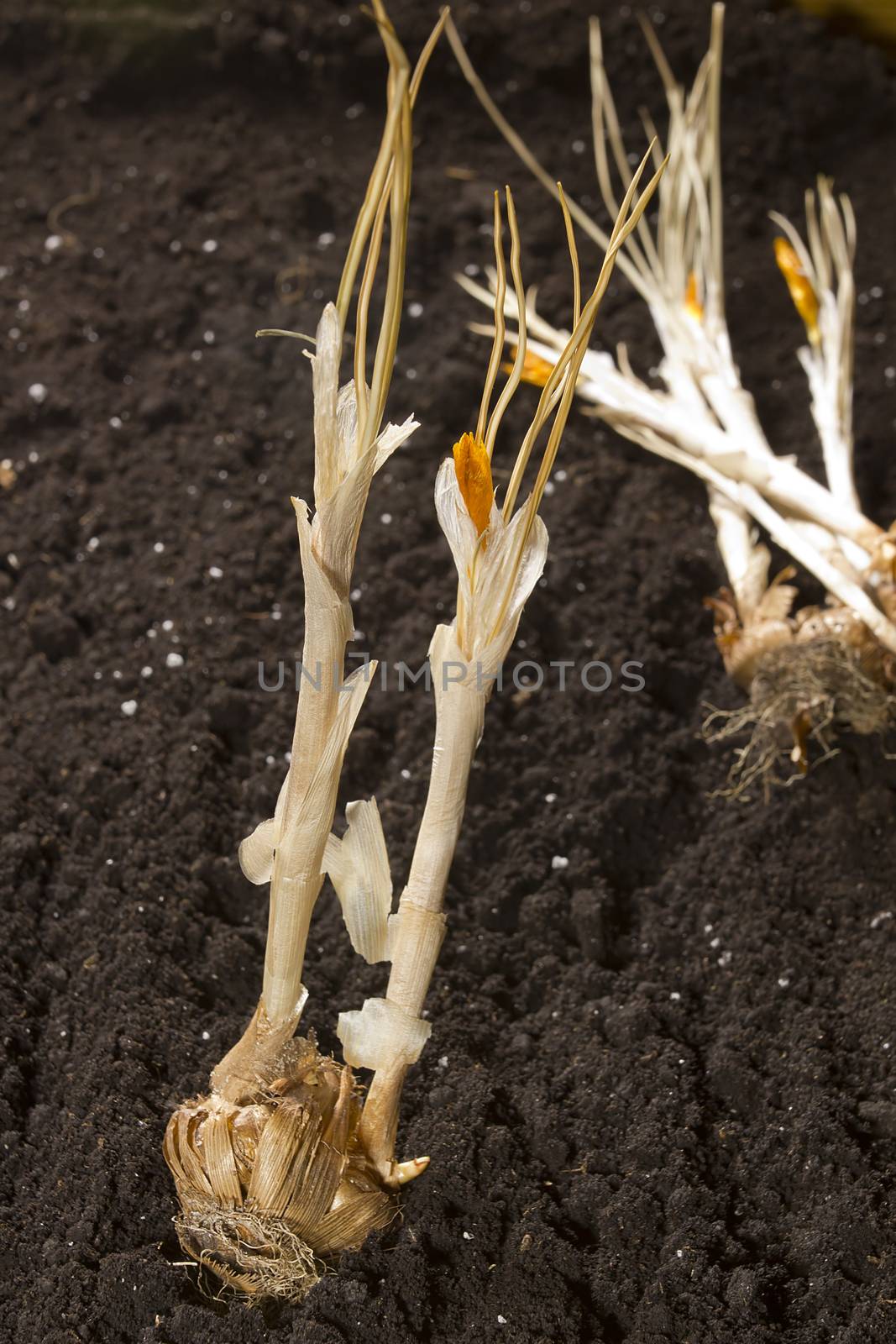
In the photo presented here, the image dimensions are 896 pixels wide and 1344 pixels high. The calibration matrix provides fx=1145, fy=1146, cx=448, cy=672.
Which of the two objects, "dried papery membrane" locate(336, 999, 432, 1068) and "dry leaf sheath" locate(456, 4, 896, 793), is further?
"dry leaf sheath" locate(456, 4, 896, 793)

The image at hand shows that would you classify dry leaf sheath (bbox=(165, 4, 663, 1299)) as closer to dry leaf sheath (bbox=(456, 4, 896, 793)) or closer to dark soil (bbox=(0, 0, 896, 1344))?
dark soil (bbox=(0, 0, 896, 1344))

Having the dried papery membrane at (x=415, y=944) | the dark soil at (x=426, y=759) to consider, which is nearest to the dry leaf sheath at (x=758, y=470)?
the dark soil at (x=426, y=759)

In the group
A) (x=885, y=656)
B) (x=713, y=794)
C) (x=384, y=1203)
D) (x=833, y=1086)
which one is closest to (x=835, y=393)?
(x=885, y=656)

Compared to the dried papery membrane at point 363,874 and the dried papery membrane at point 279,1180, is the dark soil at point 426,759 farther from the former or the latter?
the dried papery membrane at point 363,874

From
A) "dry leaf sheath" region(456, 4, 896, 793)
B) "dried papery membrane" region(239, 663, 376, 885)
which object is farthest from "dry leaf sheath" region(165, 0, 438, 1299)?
"dry leaf sheath" region(456, 4, 896, 793)

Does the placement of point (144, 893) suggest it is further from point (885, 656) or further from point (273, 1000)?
point (885, 656)

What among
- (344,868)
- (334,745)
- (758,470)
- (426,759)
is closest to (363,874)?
(344,868)

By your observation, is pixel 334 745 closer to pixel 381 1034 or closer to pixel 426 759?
pixel 381 1034
